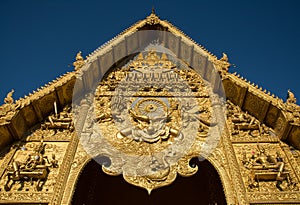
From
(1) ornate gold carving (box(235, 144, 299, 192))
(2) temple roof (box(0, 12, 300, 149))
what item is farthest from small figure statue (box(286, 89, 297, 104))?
(1) ornate gold carving (box(235, 144, 299, 192))

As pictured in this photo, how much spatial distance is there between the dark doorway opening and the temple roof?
1811mm

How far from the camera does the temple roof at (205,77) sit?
7.25m

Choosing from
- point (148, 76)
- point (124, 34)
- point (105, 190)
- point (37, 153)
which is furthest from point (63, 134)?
point (124, 34)

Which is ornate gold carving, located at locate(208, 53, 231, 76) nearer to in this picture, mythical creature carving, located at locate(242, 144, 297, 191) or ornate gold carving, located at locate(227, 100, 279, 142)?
ornate gold carving, located at locate(227, 100, 279, 142)

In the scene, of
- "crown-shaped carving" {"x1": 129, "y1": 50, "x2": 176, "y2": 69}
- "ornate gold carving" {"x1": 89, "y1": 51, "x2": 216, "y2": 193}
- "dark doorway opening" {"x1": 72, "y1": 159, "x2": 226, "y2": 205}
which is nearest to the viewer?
"ornate gold carving" {"x1": 89, "y1": 51, "x2": 216, "y2": 193}

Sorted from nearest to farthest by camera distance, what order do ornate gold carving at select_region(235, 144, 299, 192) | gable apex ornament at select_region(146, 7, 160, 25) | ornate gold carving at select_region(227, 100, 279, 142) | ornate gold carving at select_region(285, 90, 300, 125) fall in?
ornate gold carving at select_region(235, 144, 299, 192) → ornate gold carving at select_region(285, 90, 300, 125) → ornate gold carving at select_region(227, 100, 279, 142) → gable apex ornament at select_region(146, 7, 160, 25)

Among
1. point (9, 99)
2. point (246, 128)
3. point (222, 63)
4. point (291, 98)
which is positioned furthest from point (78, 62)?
point (291, 98)

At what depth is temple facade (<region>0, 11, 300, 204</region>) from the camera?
6.52m

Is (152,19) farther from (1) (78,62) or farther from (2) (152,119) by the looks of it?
(2) (152,119)

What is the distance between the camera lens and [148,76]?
9852 millimetres

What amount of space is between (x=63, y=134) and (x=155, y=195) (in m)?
3.39

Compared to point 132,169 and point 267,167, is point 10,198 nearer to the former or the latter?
point 132,169

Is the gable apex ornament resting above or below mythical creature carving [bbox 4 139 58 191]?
above

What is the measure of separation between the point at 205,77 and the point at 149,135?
9.28ft
